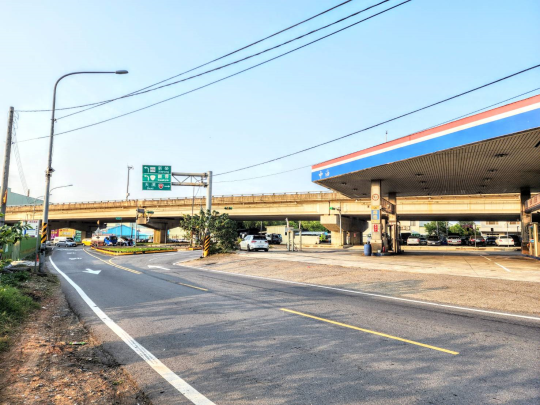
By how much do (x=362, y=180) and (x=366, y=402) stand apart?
22431 mm

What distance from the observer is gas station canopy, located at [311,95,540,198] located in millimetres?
13852

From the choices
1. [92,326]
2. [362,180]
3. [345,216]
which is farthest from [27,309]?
[345,216]

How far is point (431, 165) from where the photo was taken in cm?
2005

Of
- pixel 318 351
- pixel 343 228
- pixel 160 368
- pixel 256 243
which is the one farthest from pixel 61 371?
pixel 343 228

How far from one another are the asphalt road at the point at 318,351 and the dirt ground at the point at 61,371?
0.23m

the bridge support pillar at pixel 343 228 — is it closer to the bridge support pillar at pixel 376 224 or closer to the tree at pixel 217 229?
the tree at pixel 217 229

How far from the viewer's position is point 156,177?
3186 cm

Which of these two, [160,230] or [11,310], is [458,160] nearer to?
[11,310]

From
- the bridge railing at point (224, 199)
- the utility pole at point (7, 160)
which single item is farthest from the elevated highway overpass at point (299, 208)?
the utility pole at point (7, 160)

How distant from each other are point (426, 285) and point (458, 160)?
29.7 ft

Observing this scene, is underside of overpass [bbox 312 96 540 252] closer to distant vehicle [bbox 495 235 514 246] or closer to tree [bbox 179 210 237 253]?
tree [bbox 179 210 237 253]

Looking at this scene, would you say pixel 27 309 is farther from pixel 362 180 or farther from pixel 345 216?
pixel 345 216

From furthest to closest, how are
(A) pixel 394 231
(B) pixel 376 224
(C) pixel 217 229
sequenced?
(C) pixel 217 229 → (A) pixel 394 231 → (B) pixel 376 224

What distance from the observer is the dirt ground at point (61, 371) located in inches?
153
